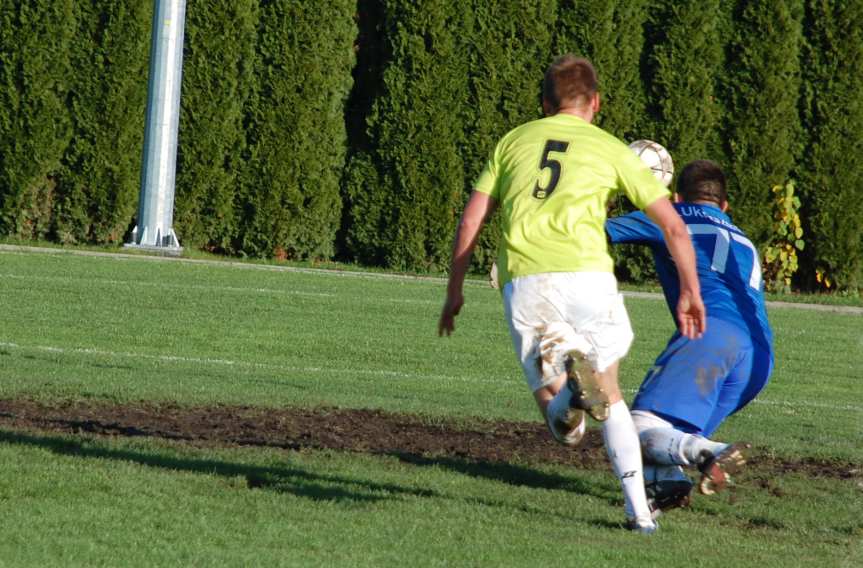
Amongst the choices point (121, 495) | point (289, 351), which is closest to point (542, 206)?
point (121, 495)

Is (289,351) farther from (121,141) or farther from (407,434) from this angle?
(121,141)

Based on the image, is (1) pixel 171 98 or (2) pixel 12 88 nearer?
(1) pixel 171 98

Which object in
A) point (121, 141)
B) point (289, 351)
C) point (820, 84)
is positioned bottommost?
point (289, 351)

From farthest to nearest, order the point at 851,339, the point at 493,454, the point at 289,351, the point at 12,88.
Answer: the point at 12,88 < the point at 851,339 < the point at 289,351 < the point at 493,454

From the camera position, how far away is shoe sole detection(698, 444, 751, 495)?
18.7 feet

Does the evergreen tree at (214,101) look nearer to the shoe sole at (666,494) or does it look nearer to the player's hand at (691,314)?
the shoe sole at (666,494)

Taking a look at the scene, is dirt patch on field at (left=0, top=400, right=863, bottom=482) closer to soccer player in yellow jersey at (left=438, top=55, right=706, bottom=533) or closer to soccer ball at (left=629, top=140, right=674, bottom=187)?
soccer ball at (left=629, top=140, right=674, bottom=187)

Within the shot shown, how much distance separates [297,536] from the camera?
206 inches

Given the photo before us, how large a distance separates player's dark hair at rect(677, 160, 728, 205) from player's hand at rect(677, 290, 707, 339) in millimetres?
1404

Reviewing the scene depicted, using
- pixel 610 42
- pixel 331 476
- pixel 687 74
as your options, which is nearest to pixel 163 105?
pixel 610 42

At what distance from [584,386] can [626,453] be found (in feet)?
1.78

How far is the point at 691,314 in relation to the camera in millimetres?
5496

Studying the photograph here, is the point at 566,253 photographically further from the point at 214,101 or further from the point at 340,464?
the point at 214,101

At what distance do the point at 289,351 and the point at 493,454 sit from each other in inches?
193
